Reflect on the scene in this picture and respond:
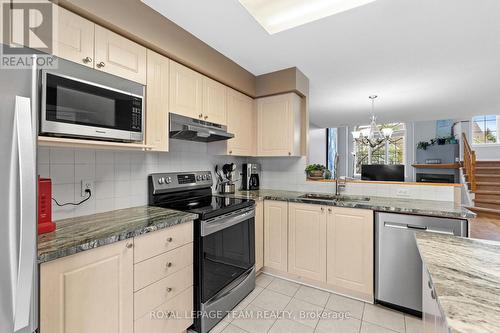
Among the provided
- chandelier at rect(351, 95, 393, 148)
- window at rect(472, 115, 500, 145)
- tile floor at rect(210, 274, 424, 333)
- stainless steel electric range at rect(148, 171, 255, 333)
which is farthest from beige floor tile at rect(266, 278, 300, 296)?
window at rect(472, 115, 500, 145)

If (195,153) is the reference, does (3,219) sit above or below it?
below

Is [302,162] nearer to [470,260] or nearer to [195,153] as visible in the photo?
[195,153]

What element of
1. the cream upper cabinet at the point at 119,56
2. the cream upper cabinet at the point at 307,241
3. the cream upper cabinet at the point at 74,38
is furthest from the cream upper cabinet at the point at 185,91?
the cream upper cabinet at the point at 307,241

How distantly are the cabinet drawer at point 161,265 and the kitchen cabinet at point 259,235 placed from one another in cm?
93

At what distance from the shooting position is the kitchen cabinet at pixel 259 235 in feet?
7.94

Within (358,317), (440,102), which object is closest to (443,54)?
(440,102)

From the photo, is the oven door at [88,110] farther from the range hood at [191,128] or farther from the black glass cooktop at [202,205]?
the black glass cooktop at [202,205]

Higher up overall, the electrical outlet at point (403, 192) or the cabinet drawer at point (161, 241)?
the electrical outlet at point (403, 192)

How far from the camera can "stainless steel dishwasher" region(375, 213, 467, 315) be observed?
5.92 feet

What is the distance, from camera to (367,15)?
1.68 meters

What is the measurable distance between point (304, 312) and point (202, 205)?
1252 millimetres

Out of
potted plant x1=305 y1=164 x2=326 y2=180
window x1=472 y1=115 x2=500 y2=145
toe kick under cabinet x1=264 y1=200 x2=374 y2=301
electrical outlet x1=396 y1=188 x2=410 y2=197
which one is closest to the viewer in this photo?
toe kick under cabinet x1=264 y1=200 x2=374 y2=301

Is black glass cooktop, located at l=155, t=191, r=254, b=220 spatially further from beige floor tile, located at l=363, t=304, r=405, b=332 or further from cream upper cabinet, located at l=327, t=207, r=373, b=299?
beige floor tile, located at l=363, t=304, r=405, b=332

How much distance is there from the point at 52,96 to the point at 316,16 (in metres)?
1.77
